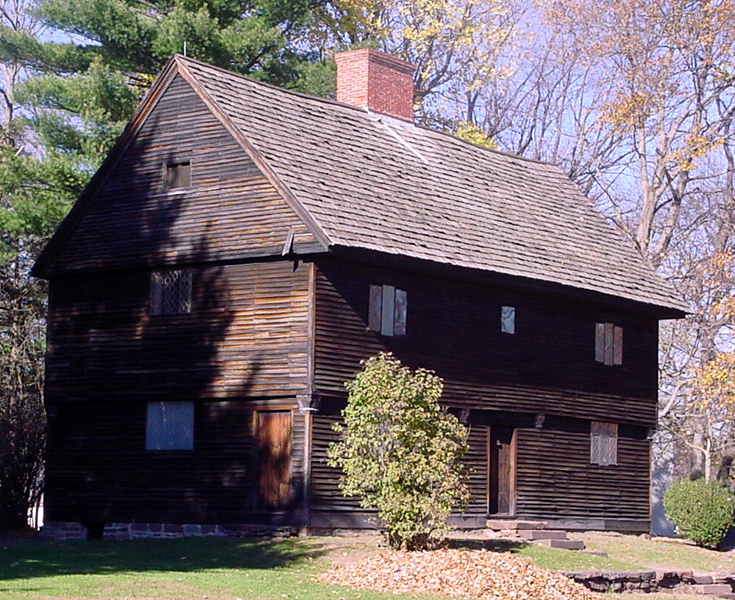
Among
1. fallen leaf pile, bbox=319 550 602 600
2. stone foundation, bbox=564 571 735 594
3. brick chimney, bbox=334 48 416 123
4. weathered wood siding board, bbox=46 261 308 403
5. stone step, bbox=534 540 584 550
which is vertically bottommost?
stone foundation, bbox=564 571 735 594

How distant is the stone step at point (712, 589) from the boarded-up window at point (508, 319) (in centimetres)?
739

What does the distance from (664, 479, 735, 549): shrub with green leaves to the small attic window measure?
15.4 m

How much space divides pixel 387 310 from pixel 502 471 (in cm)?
549

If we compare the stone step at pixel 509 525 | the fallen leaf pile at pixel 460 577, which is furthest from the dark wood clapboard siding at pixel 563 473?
the fallen leaf pile at pixel 460 577

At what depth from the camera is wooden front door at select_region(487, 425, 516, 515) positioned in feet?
108

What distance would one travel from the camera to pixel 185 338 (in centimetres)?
3025

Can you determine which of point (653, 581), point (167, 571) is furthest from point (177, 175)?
point (653, 581)

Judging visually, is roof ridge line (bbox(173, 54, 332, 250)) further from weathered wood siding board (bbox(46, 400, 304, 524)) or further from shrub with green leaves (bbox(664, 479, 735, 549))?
shrub with green leaves (bbox(664, 479, 735, 549))

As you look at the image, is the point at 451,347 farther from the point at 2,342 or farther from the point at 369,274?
the point at 2,342

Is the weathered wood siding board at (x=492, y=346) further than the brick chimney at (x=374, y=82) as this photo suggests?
No

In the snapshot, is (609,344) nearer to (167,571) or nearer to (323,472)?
(323,472)

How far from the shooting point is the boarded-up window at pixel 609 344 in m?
35.5

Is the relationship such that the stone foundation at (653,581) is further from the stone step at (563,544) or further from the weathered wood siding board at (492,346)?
the weathered wood siding board at (492,346)

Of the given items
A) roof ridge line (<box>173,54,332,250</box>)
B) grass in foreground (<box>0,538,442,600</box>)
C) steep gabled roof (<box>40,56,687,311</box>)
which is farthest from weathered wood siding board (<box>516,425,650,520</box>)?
grass in foreground (<box>0,538,442,600</box>)
